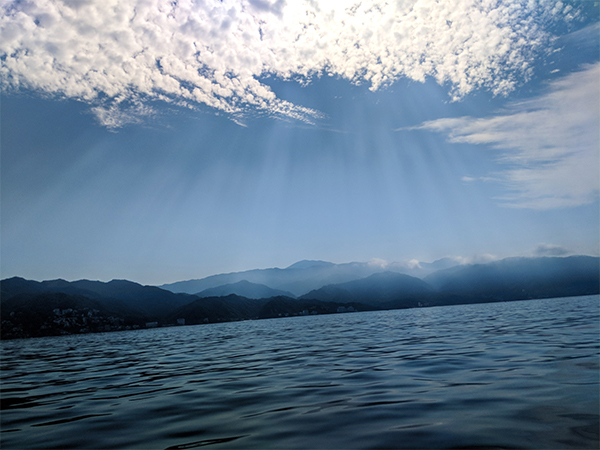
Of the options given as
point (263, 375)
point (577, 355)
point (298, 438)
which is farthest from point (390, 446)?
point (577, 355)

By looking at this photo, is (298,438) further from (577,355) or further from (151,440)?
(577,355)

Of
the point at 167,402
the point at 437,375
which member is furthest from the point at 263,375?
the point at 437,375

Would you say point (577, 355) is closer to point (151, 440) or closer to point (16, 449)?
point (151, 440)

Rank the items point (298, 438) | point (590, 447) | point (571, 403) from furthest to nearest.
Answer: point (571, 403), point (298, 438), point (590, 447)

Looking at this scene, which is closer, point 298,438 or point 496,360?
point 298,438

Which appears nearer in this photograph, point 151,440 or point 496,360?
point 151,440

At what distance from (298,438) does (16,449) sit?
6.80m

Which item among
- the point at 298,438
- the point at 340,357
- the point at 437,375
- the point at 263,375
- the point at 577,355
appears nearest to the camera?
the point at 298,438

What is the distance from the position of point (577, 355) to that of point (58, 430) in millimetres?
20160

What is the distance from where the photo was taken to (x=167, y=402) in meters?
12.6

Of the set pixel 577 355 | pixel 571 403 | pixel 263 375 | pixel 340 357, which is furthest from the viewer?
pixel 340 357

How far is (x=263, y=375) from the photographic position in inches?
677

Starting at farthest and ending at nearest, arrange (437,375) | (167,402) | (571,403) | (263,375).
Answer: (263,375) < (437,375) < (167,402) < (571,403)

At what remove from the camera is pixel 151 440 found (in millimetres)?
8578
